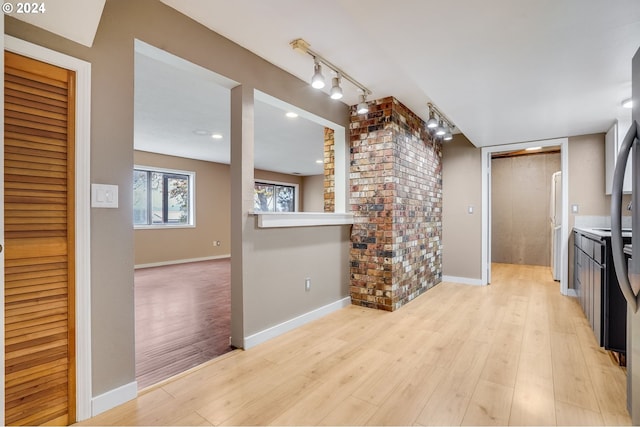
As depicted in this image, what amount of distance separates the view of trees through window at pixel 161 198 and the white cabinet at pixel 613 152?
724 cm

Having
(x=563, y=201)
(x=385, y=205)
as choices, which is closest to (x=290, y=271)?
(x=385, y=205)

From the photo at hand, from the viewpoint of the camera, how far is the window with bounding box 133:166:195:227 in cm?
633

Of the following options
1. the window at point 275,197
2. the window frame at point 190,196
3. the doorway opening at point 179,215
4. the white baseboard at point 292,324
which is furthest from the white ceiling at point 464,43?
the window at point 275,197

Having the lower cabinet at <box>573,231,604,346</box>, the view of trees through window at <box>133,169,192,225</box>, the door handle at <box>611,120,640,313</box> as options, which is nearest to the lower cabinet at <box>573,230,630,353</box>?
the lower cabinet at <box>573,231,604,346</box>

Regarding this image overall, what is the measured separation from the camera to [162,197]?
21.7 ft

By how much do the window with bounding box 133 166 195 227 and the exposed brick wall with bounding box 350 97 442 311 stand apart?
15.8 ft

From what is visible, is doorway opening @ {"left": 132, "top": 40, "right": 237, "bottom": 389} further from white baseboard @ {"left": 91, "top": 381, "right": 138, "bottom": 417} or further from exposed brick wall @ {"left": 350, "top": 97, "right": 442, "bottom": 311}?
exposed brick wall @ {"left": 350, "top": 97, "right": 442, "bottom": 311}

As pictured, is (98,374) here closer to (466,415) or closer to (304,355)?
(304,355)

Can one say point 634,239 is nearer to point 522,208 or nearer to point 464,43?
point 464,43

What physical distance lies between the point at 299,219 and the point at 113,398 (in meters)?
1.76

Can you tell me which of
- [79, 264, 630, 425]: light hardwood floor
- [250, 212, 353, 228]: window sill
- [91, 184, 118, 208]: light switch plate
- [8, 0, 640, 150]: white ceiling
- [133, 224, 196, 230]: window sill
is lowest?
[79, 264, 630, 425]: light hardwood floor

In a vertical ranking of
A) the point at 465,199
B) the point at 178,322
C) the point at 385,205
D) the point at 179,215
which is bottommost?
the point at 178,322

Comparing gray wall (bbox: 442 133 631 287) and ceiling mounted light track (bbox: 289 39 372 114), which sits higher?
ceiling mounted light track (bbox: 289 39 372 114)

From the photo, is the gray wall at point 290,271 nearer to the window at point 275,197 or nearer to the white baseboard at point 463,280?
the white baseboard at point 463,280
